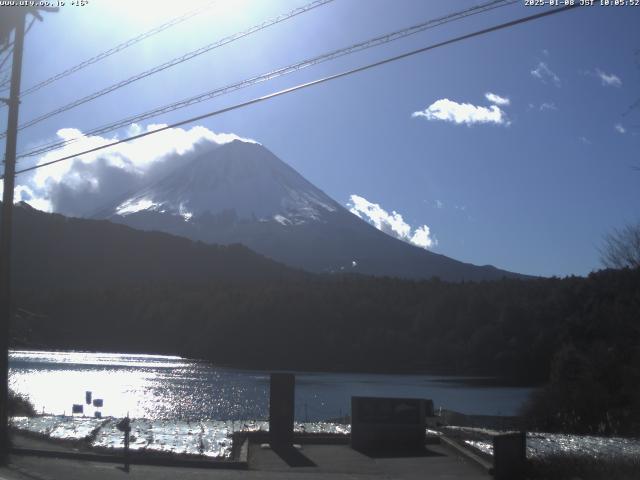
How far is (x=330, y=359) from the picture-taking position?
246 feet

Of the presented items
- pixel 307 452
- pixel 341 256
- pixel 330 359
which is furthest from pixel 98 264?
pixel 307 452

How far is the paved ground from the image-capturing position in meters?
13.2

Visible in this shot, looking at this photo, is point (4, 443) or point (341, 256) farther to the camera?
point (341, 256)

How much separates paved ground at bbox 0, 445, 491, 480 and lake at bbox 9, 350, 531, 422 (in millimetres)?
14195

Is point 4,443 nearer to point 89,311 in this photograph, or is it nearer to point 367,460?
point 367,460

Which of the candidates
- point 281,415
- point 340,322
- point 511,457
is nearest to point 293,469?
point 281,415

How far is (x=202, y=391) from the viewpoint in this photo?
45.5 m

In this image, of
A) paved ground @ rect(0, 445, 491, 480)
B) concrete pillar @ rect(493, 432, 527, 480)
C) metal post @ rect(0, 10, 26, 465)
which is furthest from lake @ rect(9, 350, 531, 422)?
concrete pillar @ rect(493, 432, 527, 480)

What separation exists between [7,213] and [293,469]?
7.91 m

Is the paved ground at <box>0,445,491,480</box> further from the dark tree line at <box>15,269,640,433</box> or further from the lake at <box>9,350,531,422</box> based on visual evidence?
the dark tree line at <box>15,269,640,433</box>

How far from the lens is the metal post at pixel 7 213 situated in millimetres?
16141

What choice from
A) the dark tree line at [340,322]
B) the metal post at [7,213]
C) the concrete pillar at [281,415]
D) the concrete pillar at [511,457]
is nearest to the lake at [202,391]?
the dark tree line at [340,322]

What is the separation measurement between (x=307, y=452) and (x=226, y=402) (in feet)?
81.1

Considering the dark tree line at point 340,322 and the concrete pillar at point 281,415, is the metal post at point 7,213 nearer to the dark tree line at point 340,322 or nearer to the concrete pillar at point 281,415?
the concrete pillar at point 281,415
